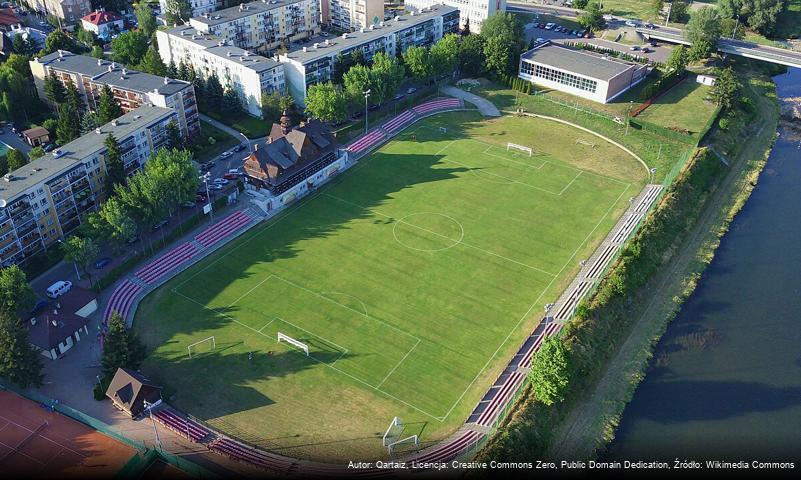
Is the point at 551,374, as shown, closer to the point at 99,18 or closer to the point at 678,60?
the point at 678,60

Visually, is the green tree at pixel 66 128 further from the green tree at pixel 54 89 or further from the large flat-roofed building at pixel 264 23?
the large flat-roofed building at pixel 264 23

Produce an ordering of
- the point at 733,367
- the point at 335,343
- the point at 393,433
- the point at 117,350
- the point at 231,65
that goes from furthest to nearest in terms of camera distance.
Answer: the point at 231,65 < the point at 335,343 < the point at 733,367 < the point at 117,350 < the point at 393,433

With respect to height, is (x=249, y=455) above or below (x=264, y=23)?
below

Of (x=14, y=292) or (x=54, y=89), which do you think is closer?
(x=14, y=292)

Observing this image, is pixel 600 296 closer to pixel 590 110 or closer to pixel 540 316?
pixel 540 316

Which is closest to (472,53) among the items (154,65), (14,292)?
(154,65)

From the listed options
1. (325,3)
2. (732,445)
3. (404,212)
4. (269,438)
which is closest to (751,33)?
(325,3)
